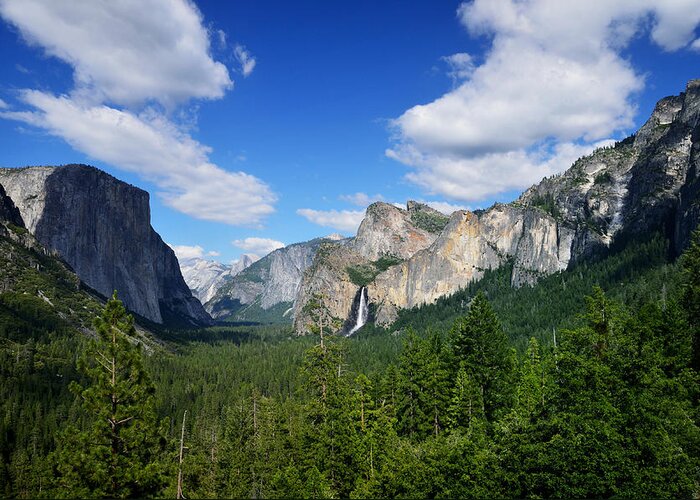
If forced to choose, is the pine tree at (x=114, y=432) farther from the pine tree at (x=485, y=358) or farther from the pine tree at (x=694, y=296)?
the pine tree at (x=694, y=296)

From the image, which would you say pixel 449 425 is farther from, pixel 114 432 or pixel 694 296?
pixel 114 432

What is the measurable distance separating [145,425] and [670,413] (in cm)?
2778

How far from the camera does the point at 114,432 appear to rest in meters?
22.1

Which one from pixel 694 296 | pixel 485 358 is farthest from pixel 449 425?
pixel 694 296

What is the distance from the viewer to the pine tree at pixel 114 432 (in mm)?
20828

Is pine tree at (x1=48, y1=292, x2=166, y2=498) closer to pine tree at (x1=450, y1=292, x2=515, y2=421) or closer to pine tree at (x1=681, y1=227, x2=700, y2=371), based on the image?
pine tree at (x1=450, y1=292, x2=515, y2=421)

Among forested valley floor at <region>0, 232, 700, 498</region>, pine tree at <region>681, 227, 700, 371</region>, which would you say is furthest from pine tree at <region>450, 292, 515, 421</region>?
pine tree at <region>681, 227, 700, 371</region>

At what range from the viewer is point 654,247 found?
149 meters

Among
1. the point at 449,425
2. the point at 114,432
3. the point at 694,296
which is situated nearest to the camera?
the point at 114,432

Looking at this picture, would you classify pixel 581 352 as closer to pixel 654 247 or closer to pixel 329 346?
pixel 329 346

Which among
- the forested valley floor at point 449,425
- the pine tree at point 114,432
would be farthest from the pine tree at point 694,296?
the pine tree at point 114,432

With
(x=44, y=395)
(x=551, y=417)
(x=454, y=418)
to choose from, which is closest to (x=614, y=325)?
(x=551, y=417)

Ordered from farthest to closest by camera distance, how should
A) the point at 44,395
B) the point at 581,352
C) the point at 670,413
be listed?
the point at 44,395 < the point at 581,352 < the point at 670,413

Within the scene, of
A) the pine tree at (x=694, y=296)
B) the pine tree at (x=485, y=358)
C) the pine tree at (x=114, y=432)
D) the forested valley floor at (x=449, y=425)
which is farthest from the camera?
the pine tree at (x=485, y=358)
